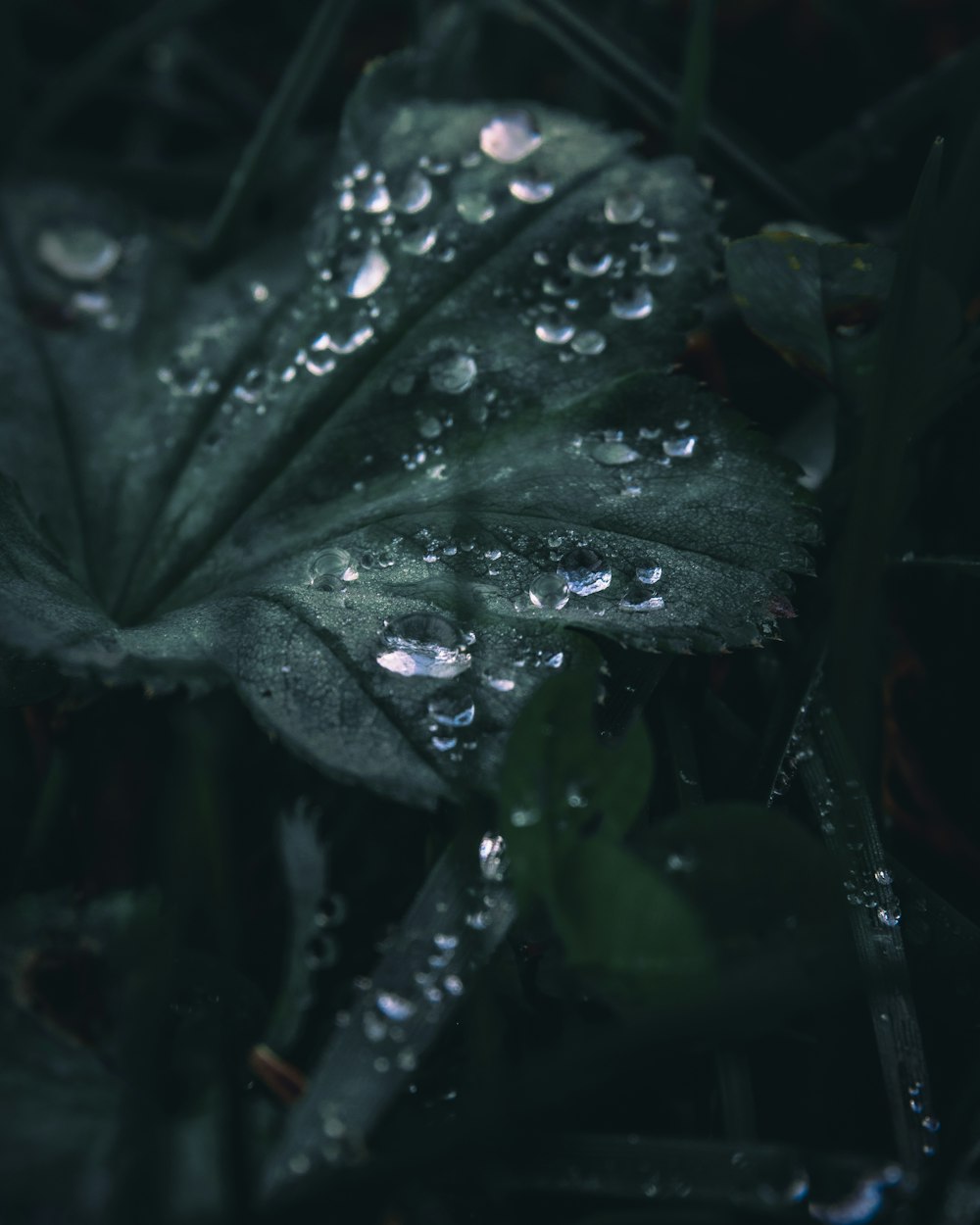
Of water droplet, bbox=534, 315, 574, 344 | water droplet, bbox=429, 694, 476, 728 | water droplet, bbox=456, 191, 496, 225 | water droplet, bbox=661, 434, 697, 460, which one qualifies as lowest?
water droplet, bbox=429, 694, 476, 728

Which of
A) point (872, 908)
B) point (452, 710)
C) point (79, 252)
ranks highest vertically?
point (79, 252)

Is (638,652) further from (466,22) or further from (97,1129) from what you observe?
(466,22)

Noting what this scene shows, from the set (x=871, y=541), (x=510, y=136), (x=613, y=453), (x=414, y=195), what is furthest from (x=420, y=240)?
(x=871, y=541)

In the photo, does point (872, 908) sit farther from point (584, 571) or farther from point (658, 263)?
point (658, 263)

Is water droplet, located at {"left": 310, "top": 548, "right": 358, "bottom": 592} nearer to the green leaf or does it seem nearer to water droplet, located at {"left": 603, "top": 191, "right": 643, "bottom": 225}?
the green leaf

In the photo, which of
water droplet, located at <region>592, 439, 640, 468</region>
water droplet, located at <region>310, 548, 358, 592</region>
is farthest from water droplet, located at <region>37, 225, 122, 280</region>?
water droplet, located at <region>592, 439, 640, 468</region>

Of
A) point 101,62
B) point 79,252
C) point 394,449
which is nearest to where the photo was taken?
point 394,449

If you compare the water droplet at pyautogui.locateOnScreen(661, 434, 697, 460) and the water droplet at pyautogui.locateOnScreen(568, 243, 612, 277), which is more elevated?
the water droplet at pyautogui.locateOnScreen(568, 243, 612, 277)
